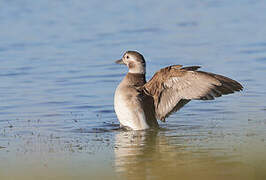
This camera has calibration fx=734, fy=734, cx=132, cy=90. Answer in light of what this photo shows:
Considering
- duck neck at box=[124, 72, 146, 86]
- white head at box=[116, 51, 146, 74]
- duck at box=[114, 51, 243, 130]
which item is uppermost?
white head at box=[116, 51, 146, 74]

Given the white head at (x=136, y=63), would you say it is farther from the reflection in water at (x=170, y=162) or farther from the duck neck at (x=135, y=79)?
the reflection in water at (x=170, y=162)

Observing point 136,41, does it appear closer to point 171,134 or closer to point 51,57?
point 51,57

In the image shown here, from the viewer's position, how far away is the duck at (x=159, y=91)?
32.9 ft

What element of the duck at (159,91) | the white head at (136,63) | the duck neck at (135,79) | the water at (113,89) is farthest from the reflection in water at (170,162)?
the white head at (136,63)

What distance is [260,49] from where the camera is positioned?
17062mm

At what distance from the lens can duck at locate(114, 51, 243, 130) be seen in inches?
395

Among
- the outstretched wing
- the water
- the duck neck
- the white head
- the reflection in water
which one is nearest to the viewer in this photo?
the reflection in water

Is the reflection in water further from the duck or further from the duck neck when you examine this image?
the duck neck

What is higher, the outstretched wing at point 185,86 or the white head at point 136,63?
the white head at point 136,63

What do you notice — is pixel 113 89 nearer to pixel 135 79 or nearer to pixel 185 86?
pixel 135 79

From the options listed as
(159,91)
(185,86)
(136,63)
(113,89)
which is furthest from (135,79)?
(113,89)

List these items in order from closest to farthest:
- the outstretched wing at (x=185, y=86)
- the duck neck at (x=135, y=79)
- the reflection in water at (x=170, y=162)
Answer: the reflection in water at (x=170, y=162)
the outstretched wing at (x=185, y=86)
the duck neck at (x=135, y=79)

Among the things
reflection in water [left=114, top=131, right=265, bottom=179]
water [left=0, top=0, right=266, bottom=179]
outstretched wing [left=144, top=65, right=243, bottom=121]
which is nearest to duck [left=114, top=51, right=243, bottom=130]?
outstretched wing [left=144, top=65, right=243, bottom=121]

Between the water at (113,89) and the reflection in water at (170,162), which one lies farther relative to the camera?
the water at (113,89)
